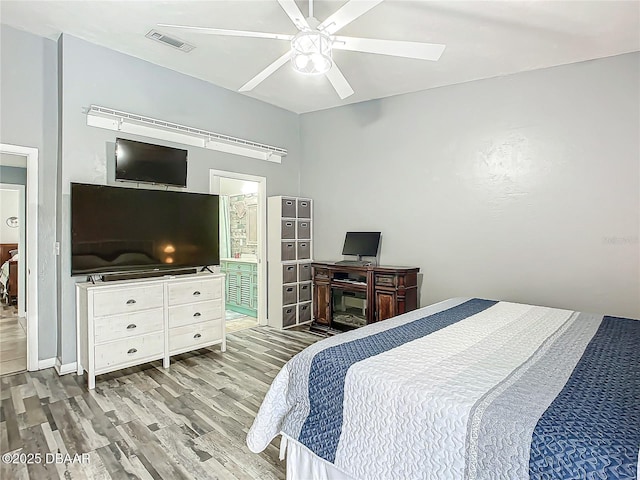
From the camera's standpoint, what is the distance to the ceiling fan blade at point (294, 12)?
1.82 m

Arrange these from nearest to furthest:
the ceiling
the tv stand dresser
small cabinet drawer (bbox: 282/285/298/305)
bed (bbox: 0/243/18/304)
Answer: the ceiling
the tv stand dresser
small cabinet drawer (bbox: 282/285/298/305)
bed (bbox: 0/243/18/304)

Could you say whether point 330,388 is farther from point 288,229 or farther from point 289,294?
point 288,229

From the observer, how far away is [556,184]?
3.51 meters

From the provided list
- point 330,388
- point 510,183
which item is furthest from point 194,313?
point 510,183

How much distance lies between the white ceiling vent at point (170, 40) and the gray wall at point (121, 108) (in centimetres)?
56

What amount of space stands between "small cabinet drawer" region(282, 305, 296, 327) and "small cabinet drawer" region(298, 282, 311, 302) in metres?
0.18

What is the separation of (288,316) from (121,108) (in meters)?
3.05

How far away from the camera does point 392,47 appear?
2115 mm

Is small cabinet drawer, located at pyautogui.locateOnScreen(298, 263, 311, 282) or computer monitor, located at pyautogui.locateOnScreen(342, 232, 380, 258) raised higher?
computer monitor, located at pyautogui.locateOnScreen(342, 232, 380, 258)

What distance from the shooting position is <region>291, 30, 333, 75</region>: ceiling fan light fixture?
199 centimetres

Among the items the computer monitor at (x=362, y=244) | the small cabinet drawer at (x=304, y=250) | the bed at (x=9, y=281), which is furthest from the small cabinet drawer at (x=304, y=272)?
the bed at (x=9, y=281)

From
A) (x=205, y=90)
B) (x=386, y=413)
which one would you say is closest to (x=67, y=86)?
(x=205, y=90)

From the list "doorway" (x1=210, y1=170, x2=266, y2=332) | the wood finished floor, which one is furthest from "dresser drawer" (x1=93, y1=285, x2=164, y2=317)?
"doorway" (x1=210, y1=170, x2=266, y2=332)

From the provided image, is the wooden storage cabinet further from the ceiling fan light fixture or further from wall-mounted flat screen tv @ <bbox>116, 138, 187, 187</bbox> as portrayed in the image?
the ceiling fan light fixture
